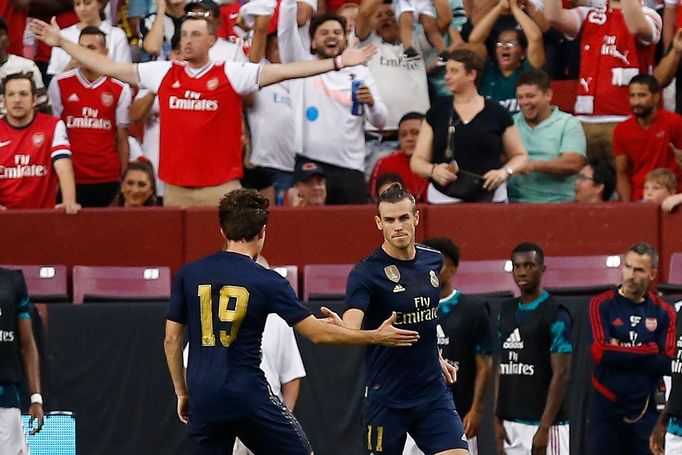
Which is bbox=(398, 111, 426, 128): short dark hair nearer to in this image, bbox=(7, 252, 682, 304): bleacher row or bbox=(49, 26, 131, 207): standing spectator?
bbox=(7, 252, 682, 304): bleacher row

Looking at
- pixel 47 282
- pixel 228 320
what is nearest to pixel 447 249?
pixel 228 320

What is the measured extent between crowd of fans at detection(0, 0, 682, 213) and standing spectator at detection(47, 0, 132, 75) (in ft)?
0.07

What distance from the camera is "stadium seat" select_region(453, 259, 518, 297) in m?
13.1

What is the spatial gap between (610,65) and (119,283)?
5.08m

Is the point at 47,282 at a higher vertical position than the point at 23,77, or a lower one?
lower

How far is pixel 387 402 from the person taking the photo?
31.6ft

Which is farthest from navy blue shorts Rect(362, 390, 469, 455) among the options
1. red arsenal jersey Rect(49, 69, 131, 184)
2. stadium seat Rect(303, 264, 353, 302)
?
red arsenal jersey Rect(49, 69, 131, 184)

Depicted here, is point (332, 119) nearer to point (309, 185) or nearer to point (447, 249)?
point (309, 185)

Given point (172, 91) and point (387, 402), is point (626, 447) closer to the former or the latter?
point (387, 402)

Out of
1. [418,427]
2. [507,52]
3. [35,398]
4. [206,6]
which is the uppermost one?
[206,6]

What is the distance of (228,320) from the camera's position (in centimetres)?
857

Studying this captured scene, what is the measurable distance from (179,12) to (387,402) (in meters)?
6.75

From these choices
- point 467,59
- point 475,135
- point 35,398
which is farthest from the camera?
point 475,135

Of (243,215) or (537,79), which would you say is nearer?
(243,215)
